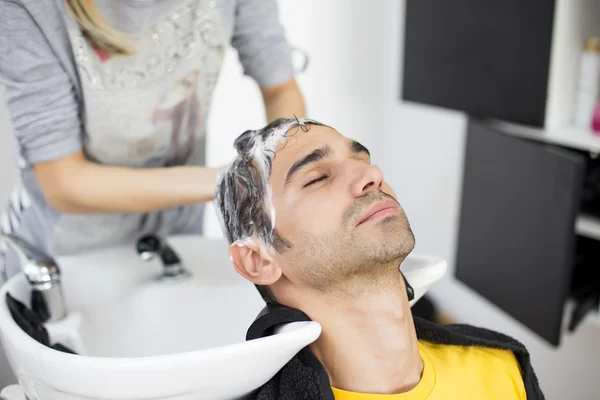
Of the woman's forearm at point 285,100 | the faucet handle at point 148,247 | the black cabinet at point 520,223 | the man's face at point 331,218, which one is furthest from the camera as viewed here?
the black cabinet at point 520,223

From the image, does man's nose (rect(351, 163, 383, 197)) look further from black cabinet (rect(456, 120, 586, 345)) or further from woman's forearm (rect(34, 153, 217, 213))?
black cabinet (rect(456, 120, 586, 345))

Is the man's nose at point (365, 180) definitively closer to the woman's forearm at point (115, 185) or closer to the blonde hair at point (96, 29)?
the woman's forearm at point (115, 185)

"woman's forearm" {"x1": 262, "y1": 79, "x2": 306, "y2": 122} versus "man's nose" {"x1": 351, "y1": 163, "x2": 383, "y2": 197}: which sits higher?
"woman's forearm" {"x1": 262, "y1": 79, "x2": 306, "y2": 122}

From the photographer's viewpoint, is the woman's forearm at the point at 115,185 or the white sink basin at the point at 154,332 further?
the woman's forearm at the point at 115,185

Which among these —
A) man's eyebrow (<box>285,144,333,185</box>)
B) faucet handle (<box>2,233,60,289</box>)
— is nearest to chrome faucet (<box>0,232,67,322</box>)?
faucet handle (<box>2,233,60,289</box>)

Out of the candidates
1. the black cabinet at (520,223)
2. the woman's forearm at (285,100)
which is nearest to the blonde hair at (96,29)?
the woman's forearm at (285,100)

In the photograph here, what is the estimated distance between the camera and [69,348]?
1.07m

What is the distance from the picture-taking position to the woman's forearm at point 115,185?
3.52 ft

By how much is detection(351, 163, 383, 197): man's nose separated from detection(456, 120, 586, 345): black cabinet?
0.80 m

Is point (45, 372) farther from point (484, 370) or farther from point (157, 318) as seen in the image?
point (484, 370)

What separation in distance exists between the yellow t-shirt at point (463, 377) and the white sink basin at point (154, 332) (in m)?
0.12

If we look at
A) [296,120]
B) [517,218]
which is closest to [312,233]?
[296,120]

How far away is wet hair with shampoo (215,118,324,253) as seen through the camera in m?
0.99

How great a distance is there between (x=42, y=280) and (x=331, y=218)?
47 centimetres
